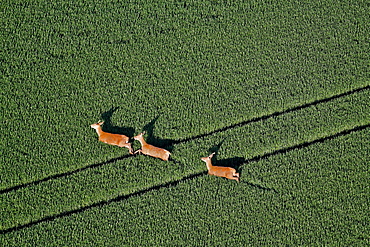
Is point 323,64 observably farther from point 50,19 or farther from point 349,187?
point 50,19

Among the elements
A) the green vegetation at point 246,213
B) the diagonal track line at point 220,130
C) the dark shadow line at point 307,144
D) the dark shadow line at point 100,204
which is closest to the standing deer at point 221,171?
the green vegetation at point 246,213

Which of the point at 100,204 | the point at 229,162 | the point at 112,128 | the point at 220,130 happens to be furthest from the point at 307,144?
the point at 100,204

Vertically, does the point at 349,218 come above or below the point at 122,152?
below

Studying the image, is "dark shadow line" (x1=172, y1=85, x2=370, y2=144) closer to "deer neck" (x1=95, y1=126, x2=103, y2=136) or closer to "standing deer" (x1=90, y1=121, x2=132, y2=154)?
"standing deer" (x1=90, y1=121, x2=132, y2=154)

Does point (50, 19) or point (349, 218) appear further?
point (50, 19)

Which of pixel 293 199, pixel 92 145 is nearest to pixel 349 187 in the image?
pixel 293 199

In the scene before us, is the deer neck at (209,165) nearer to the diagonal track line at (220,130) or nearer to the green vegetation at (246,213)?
the green vegetation at (246,213)
